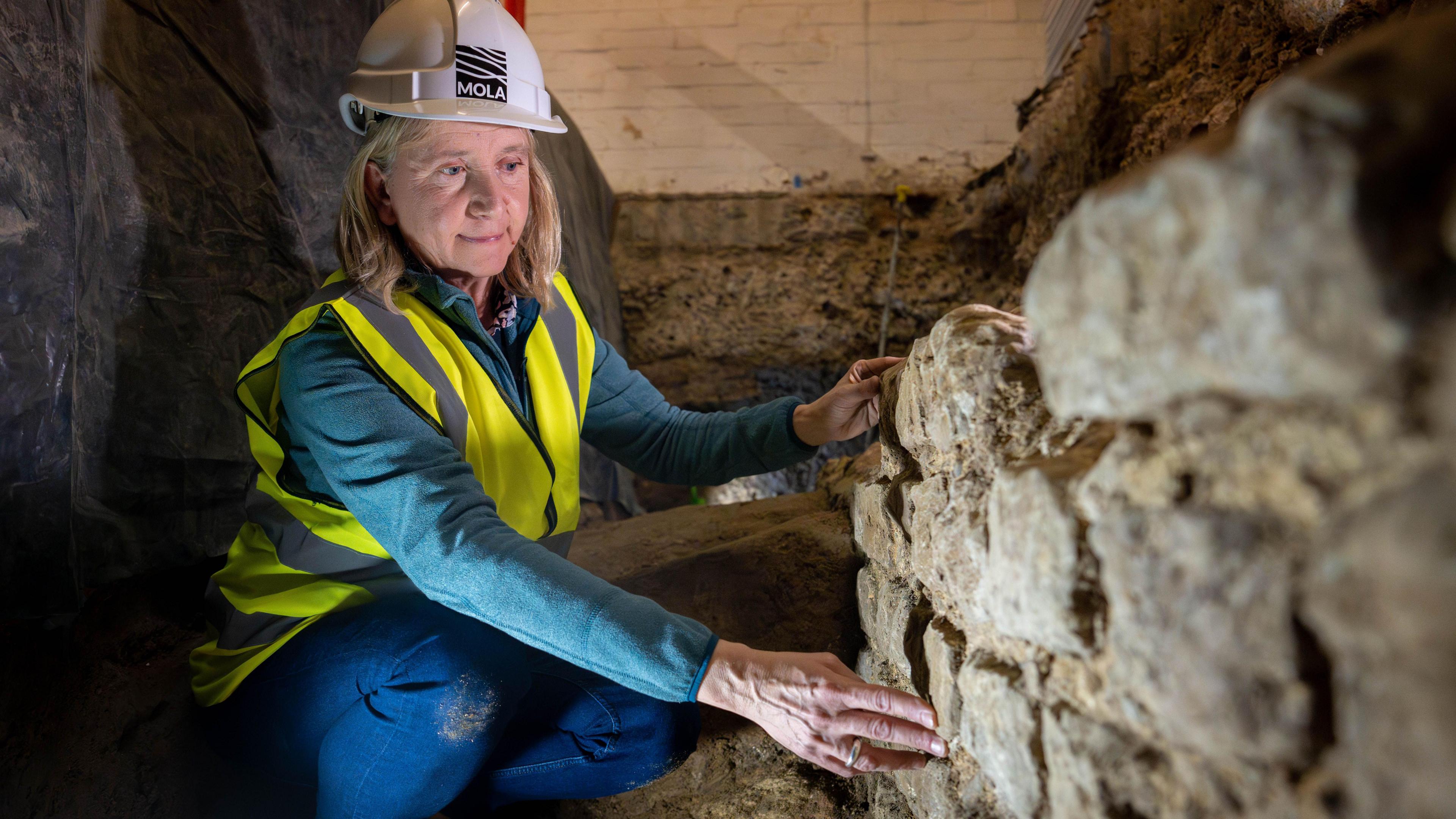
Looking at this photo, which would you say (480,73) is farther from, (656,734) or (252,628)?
(656,734)

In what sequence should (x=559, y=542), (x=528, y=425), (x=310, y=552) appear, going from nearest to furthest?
(x=310, y=552), (x=528, y=425), (x=559, y=542)

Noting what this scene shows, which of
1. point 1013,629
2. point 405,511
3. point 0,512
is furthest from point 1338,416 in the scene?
point 0,512

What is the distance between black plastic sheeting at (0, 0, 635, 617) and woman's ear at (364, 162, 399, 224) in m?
0.51

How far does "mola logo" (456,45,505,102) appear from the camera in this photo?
1.42 metres

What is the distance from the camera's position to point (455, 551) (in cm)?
103

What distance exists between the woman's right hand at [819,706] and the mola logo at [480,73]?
1057 millimetres

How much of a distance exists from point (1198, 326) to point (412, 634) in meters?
1.13

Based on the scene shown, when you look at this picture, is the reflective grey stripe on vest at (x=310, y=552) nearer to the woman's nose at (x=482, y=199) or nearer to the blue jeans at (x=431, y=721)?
the blue jeans at (x=431, y=721)

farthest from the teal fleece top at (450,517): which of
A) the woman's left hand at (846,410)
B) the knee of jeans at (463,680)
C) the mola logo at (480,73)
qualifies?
the woman's left hand at (846,410)

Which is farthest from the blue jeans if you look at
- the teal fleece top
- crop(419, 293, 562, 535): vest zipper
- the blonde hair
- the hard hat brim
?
the hard hat brim

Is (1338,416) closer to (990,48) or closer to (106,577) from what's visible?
(106,577)

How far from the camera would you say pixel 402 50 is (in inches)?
57.0

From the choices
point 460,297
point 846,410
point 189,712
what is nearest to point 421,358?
point 460,297

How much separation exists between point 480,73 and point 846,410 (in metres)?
0.89
